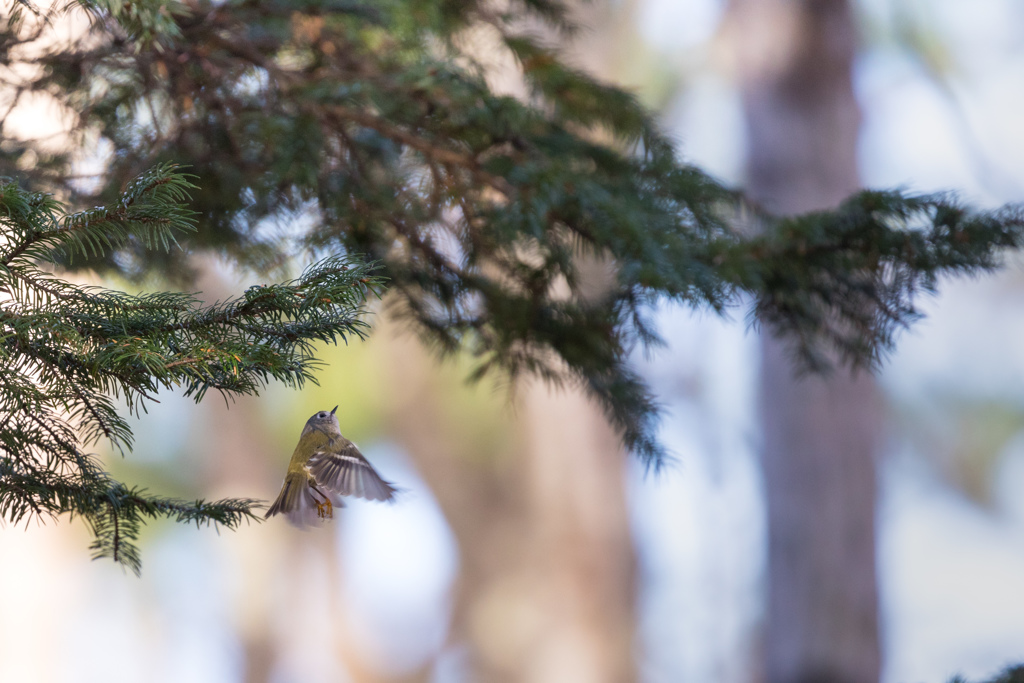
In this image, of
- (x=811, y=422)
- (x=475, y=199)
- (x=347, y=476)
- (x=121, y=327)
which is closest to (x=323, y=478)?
(x=347, y=476)

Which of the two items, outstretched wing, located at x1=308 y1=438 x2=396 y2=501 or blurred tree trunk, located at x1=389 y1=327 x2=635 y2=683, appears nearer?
outstretched wing, located at x1=308 y1=438 x2=396 y2=501

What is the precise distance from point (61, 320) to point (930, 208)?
46.0 inches

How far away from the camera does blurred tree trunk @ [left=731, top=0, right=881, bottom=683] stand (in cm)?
295

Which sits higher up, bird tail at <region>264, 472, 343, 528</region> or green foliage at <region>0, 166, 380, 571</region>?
green foliage at <region>0, 166, 380, 571</region>

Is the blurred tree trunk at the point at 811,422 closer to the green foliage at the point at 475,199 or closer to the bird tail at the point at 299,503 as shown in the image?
the green foliage at the point at 475,199

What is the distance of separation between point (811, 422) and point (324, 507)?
2.80 metres

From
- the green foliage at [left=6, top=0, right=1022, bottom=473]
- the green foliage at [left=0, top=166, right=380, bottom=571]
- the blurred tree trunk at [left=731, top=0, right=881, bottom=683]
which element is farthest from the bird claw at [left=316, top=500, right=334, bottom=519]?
the blurred tree trunk at [left=731, top=0, right=881, bottom=683]

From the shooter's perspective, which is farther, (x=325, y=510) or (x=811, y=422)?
(x=811, y=422)

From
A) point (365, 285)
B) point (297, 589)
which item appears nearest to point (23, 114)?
point (365, 285)

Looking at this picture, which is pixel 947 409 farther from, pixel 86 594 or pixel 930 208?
pixel 86 594

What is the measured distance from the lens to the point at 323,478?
2.62 feet

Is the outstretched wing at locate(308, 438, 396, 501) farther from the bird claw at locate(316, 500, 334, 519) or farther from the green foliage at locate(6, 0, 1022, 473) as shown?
the green foliage at locate(6, 0, 1022, 473)

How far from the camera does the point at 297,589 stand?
6.83 meters

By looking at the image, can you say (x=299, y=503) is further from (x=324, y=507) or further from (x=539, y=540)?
(x=539, y=540)
